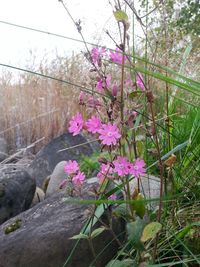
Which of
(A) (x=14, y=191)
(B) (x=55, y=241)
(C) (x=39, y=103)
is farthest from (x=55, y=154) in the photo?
(B) (x=55, y=241)

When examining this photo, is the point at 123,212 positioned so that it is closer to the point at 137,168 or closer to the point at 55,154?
the point at 137,168

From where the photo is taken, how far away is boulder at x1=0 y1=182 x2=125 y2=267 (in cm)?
159

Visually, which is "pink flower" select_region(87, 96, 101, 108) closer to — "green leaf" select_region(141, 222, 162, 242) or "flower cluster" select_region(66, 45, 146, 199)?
"flower cluster" select_region(66, 45, 146, 199)

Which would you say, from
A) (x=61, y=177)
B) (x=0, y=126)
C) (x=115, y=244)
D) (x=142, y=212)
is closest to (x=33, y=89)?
(x=0, y=126)

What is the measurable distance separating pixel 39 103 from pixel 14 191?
10.3ft

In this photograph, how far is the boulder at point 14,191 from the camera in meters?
2.56

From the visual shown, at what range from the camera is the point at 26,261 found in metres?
1.72

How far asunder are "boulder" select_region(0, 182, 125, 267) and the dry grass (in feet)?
10.8

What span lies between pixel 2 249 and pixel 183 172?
2.35 feet

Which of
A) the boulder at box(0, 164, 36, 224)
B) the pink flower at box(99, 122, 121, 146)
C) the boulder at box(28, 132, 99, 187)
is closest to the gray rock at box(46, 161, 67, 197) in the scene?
the boulder at box(0, 164, 36, 224)

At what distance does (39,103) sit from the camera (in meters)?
5.68

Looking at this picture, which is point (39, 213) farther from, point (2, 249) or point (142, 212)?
point (142, 212)

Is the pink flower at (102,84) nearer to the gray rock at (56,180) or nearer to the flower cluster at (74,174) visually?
the flower cluster at (74,174)

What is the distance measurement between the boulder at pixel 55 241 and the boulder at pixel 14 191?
686mm
